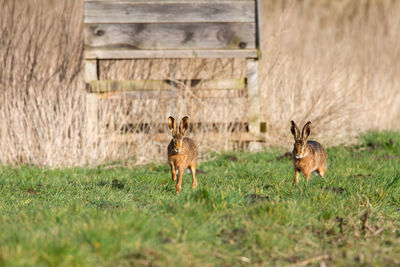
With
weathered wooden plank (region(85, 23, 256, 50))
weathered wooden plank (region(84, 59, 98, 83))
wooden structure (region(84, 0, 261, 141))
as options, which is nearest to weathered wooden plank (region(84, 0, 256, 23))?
wooden structure (region(84, 0, 261, 141))

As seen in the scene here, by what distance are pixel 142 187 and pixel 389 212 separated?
2.94m

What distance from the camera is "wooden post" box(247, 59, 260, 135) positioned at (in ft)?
35.2

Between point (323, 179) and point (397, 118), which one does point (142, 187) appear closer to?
point (323, 179)

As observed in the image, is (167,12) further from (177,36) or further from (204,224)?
(204,224)

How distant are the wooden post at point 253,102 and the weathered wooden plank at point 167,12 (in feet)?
3.60

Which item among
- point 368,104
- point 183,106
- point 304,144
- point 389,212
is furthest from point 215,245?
point 368,104

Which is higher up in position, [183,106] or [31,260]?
[183,106]

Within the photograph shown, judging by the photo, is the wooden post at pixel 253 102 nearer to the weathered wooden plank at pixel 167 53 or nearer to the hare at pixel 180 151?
the weathered wooden plank at pixel 167 53

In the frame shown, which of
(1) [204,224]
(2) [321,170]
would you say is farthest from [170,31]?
(1) [204,224]

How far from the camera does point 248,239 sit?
4.51m

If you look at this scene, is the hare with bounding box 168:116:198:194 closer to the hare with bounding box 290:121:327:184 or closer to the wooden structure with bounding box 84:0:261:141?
the hare with bounding box 290:121:327:184

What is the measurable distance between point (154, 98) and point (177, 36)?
1.31m

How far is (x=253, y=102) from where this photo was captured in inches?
424

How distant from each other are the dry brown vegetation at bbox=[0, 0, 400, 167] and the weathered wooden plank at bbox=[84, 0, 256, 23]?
2.05 feet
